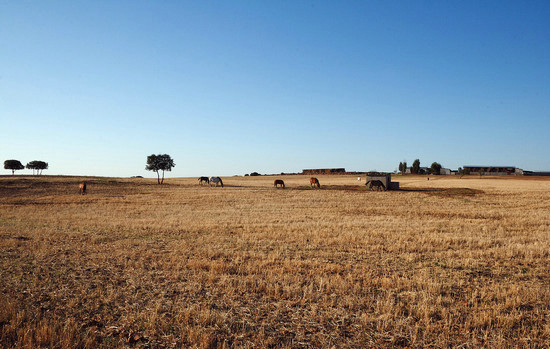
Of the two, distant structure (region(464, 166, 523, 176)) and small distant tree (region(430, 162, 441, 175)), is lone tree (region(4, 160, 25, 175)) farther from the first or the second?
distant structure (region(464, 166, 523, 176))

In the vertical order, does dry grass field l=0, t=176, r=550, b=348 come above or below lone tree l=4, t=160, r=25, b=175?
below

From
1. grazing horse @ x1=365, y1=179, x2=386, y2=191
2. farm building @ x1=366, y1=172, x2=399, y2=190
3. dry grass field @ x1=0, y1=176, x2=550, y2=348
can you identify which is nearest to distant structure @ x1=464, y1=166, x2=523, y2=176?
farm building @ x1=366, y1=172, x2=399, y2=190

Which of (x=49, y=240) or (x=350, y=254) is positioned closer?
(x=350, y=254)

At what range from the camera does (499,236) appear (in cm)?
1512

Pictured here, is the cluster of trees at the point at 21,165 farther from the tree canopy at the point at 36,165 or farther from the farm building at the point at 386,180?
the farm building at the point at 386,180

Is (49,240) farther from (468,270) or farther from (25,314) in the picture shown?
(468,270)

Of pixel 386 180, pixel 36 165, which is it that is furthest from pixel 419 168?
pixel 36 165

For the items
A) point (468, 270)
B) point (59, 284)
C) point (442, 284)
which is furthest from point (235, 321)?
point (468, 270)

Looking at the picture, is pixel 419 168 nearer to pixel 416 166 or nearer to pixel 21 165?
pixel 416 166

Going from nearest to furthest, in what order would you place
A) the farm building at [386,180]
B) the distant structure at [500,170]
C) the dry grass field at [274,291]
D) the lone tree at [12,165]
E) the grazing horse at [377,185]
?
the dry grass field at [274,291], the grazing horse at [377,185], the farm building at [386,180], the lone tree at [12,165], the distant structure at [500,170]

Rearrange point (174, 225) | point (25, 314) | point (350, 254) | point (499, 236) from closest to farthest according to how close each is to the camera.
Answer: point (25, 314) < point (350, 254) < point (499, 236) < point (174, 225)

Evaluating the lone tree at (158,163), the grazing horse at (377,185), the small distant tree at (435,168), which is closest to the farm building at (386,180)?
the grazing horse at (377,185)

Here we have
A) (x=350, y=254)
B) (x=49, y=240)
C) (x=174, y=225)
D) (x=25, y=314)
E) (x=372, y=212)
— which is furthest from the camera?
(x=372, y=212)

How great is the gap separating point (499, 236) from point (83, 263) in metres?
17.8
